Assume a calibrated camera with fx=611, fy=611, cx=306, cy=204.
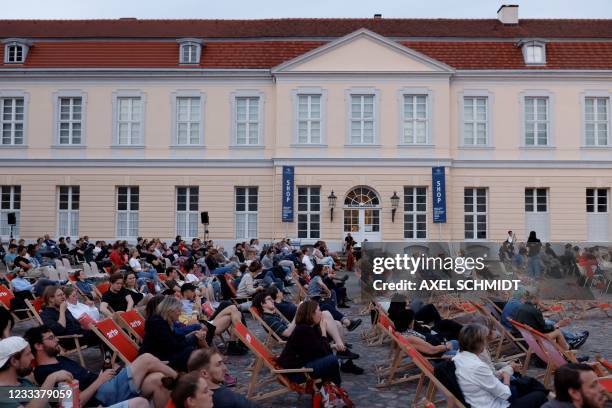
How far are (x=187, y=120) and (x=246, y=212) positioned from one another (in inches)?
187

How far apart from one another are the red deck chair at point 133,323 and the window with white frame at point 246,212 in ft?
60.9

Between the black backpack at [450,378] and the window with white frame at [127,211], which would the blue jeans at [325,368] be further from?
the window with white frame at [127,211]

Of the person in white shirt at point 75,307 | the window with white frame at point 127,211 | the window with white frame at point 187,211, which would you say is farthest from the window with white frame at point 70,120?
the person in white shirt at point 75,307

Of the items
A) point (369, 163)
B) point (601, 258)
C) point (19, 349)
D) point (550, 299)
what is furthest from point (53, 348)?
point (369, 163)

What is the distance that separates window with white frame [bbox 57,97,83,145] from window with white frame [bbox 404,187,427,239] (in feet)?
47.2

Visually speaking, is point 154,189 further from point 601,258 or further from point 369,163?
point 601,258

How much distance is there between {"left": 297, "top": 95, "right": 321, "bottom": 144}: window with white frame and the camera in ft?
85.0

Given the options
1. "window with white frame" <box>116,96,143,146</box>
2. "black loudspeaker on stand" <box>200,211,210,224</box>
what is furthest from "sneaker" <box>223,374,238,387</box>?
"window with white frame" <box>116,96,143,146</box>

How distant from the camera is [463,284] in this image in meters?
12.2

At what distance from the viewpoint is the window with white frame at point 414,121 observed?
25875 mm

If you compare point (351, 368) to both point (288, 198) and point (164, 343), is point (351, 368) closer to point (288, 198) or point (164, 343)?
point (164, 343)

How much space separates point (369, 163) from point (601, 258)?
10623mm

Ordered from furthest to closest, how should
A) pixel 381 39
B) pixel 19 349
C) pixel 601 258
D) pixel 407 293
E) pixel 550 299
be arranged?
pixel 381 39
pixel 601 258
pixel 550 299
pixel 407 293
pixel 19 349

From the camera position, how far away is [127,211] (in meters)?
26.5
